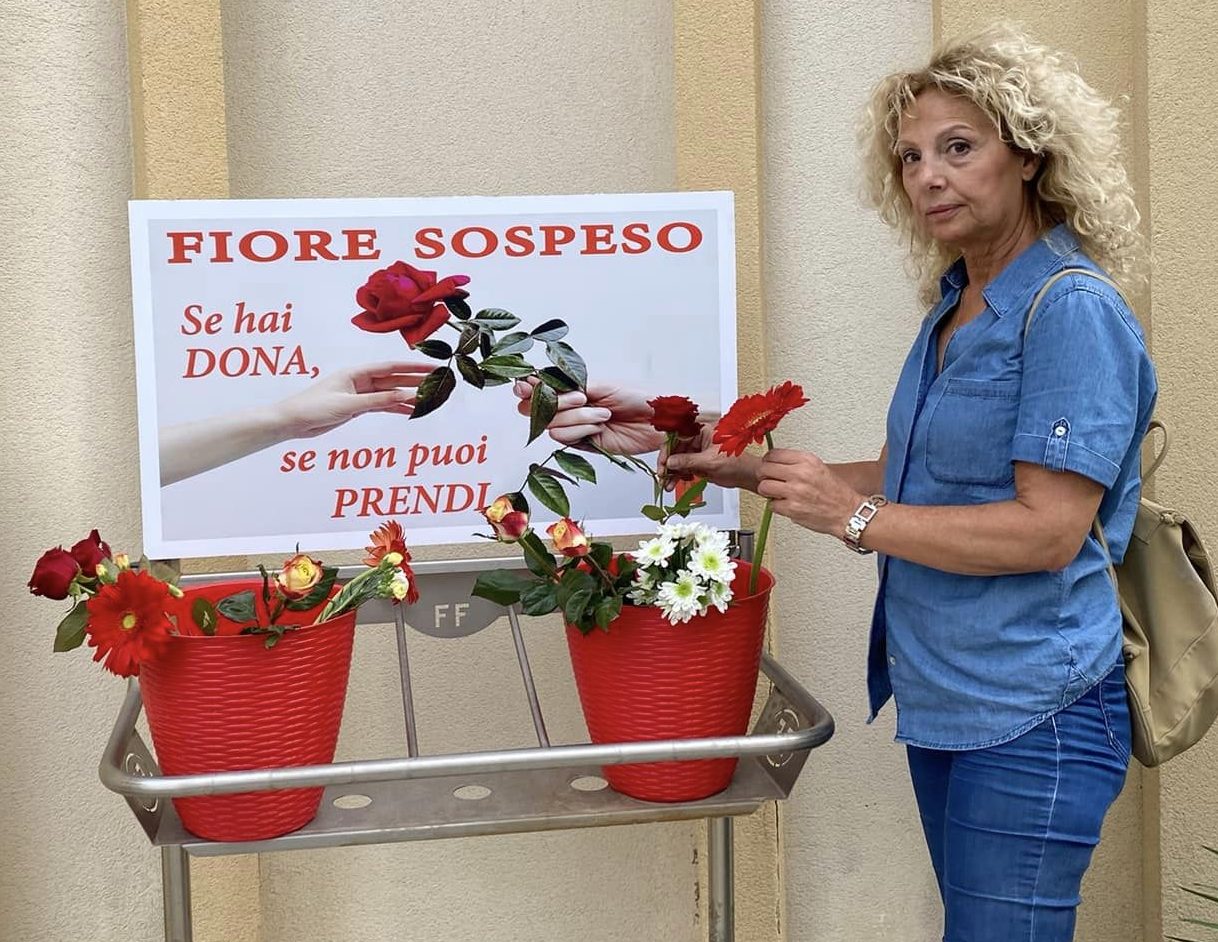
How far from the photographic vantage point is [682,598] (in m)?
1.40

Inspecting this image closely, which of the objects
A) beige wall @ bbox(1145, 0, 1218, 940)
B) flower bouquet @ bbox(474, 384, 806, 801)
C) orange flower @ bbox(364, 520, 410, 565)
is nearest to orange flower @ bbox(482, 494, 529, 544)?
flower bouquet @ bbox(474, 384, 806, 801)

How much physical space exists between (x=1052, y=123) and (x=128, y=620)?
3.83 feet

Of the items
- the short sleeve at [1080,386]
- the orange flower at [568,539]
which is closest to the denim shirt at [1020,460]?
the short sleeve at [1080,386]

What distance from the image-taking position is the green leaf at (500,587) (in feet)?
4.89

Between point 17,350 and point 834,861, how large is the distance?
168 centimetres

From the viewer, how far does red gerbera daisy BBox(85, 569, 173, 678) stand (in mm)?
1257

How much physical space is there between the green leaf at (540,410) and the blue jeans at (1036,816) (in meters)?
0.66

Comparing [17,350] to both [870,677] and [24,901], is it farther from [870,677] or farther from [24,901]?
[870,677]

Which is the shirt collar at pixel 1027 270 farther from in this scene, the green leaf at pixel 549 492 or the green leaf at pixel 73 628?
the green leaf at pixel 73 628

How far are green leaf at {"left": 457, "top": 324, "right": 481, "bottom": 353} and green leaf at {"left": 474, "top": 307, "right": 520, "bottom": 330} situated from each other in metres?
0.02

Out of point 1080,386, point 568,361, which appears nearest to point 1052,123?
point 1080,386

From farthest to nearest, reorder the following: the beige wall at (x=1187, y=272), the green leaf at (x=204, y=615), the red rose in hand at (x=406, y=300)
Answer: the beige wall at (x=1187, y=272), the red rose in hand at (x=406, y=300), the green leaf at (x=204, y=615)

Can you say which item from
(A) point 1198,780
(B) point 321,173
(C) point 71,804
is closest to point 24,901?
(C) point 71,804

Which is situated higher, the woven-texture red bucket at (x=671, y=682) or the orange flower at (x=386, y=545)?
the orange flower at (x=386, y=545)
